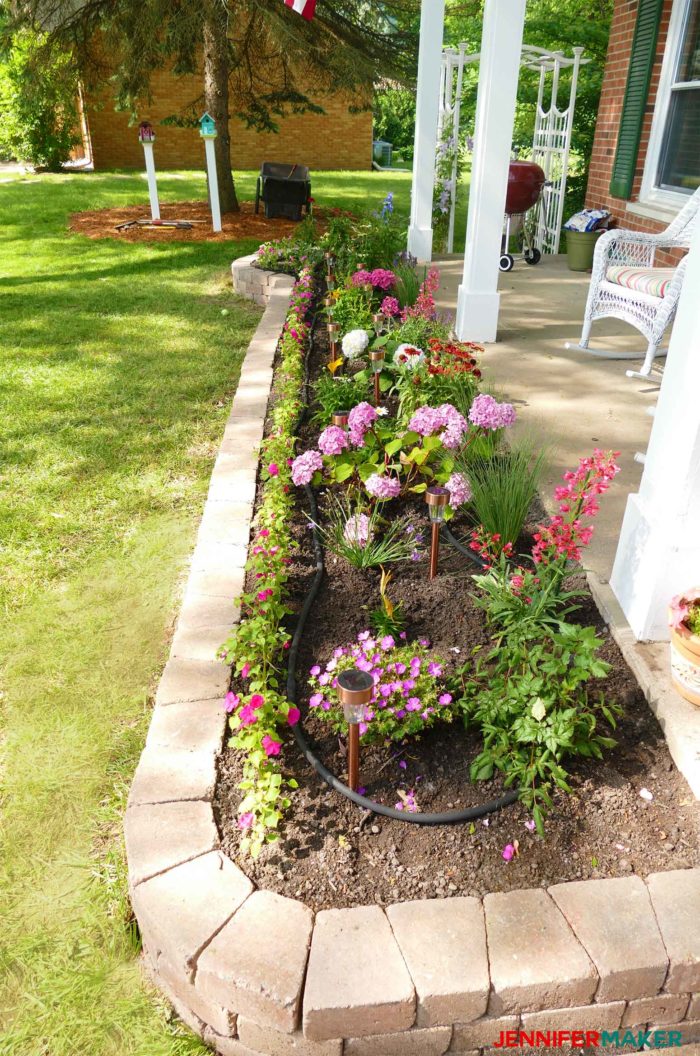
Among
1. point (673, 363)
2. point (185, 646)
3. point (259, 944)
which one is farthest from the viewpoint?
point (185, 646)

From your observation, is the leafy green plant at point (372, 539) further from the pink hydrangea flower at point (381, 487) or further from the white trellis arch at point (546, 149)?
the white trellis arch at point (546, 149)

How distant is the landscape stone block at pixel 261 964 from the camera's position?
1.24m

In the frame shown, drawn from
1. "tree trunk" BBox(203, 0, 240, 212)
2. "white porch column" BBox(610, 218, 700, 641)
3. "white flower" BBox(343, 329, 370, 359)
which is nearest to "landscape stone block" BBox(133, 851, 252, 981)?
"white porch column" BBox(610, 218, 700, 641)

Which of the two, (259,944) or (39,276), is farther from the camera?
(39,276)

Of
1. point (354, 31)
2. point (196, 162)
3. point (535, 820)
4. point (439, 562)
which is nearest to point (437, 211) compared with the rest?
point (354, 31)

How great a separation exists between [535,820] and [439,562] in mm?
1002

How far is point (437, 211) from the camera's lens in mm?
7738

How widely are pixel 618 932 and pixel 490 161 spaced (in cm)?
363

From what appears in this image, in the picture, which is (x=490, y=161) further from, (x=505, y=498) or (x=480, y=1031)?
(x=480, y=1031)

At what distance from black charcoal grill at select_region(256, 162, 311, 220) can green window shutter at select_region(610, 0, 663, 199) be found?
156 inches

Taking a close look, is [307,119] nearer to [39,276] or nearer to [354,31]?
[354,31]

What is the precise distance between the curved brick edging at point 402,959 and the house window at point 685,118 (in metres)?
5.27

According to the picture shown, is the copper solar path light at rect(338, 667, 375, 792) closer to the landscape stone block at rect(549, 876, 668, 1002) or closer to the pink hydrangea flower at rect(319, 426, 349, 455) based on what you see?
the landscape stone block at rect(549, 876, 668, 1002)

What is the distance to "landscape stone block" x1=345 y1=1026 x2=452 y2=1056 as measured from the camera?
1.25 metres
